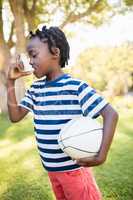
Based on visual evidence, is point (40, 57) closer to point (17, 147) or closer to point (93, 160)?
point (93, 160)

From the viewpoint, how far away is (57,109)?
102 inches

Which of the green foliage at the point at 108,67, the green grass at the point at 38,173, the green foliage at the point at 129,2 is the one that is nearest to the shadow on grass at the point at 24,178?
the green grass at the point at 38,173

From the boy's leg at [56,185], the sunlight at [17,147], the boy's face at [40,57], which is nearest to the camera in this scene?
the boy's face at [40,57]

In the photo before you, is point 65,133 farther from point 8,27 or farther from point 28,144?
point 8,27

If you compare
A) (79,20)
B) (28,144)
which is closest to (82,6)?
(79,20)

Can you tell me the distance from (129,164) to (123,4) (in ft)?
29.8

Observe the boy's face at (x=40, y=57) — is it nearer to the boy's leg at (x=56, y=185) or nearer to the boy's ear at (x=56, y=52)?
the boy's ear at (x=56, y=52)

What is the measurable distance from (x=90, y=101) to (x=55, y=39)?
1.46 feet

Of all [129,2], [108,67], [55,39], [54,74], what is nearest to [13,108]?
[54,74]

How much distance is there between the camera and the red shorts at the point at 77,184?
2.66 meters

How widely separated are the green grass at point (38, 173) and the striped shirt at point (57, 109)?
6.29ft

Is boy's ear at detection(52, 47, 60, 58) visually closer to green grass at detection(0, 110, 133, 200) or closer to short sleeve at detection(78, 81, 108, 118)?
short sleeve at detection(78, 81, 108, 118)

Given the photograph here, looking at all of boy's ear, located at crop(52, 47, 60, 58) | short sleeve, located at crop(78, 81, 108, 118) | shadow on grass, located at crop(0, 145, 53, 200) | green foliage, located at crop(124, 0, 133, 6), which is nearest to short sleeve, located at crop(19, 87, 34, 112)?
boy's ear, located at crop(52, 47, 60, 58)

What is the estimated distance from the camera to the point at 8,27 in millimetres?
15297
